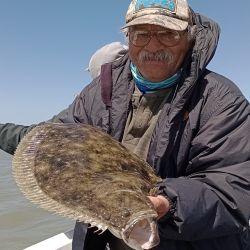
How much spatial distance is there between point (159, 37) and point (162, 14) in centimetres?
18

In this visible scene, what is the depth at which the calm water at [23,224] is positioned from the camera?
8.79 m

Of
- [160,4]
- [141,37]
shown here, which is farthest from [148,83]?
[160,4]

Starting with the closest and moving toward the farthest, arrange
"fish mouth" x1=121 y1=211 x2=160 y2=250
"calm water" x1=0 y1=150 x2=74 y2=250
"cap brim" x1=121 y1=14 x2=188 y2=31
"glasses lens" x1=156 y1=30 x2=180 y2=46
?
"fish mouth" x1=121 y1=211 x2=160 y2=250, "cap brim" x1=121 y1=14 x2=188 y2=31, "glasses lens" x1=156 y1=30 x2=180 y2=46, "calm water" x1=0 y1=150 x2=74 y2=250

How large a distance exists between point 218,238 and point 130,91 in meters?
1.34

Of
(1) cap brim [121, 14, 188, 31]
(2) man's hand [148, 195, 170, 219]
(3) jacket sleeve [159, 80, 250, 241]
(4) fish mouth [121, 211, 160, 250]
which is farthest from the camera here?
(1) cap brim [121, 14, 188, 31]

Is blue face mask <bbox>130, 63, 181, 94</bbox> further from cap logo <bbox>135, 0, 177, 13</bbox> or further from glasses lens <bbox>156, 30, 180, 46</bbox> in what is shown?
cap logo <bbox>135, 0, 177, 13</bbox>

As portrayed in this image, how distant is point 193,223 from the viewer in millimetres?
2635

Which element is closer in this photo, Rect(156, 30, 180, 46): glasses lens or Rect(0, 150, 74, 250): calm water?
Rect(156, 30, 180, 46): glasses lens

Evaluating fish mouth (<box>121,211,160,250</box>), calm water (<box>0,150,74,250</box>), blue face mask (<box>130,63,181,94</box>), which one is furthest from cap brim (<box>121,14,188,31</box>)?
calm water (<box>0,150,74,250</box>)

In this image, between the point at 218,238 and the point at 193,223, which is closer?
the point at 193,223

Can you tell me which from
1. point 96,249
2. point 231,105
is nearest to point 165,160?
point 231,105

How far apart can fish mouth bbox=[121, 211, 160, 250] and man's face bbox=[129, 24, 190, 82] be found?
1666 mm

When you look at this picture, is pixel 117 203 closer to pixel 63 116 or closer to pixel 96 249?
pixel 96 249

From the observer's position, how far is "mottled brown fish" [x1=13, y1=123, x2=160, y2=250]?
188 centimetres
